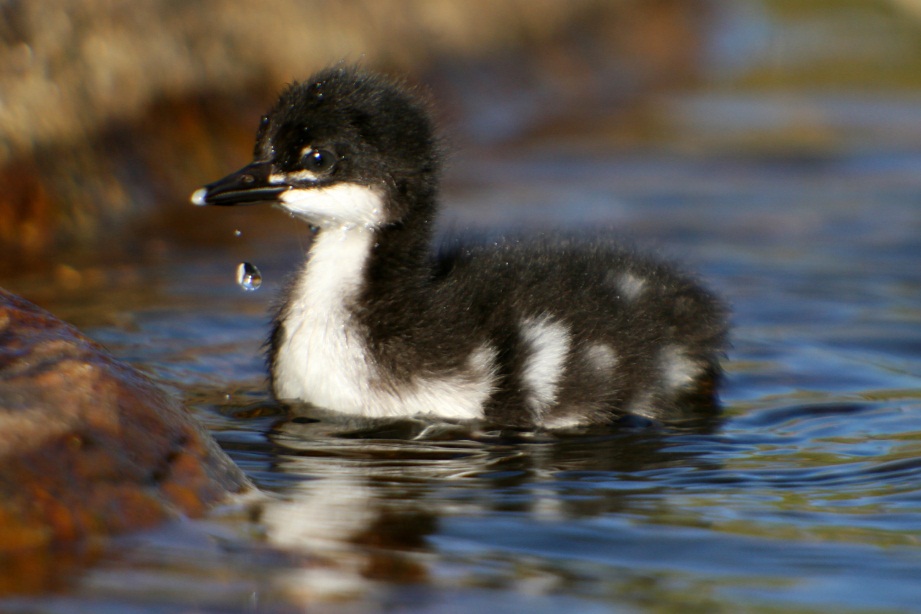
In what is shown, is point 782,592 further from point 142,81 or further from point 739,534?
point 142,81

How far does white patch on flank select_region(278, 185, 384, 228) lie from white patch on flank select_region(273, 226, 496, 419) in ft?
0.37

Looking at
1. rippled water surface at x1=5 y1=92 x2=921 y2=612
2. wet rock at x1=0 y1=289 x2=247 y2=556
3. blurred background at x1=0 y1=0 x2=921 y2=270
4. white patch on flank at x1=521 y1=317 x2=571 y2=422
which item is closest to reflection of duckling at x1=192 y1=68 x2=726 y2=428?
white patch on flank at x1=521 y1=317 x2=571 y2=422

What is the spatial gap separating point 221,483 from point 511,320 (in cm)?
160

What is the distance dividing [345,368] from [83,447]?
1.64m

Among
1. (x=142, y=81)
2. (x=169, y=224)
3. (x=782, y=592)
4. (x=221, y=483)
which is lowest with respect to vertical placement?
(x=782, y=592)

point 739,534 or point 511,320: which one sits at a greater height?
point 511,320

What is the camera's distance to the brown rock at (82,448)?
4.07 meters

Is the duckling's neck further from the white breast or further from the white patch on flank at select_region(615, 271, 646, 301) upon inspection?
the white patch on flank at select_region(615, 271, 646, 301)

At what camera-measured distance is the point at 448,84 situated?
13156mm

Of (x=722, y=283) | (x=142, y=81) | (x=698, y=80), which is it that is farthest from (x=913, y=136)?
(x=142, y=81)

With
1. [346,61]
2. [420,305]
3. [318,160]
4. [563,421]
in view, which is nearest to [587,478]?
[563,421]

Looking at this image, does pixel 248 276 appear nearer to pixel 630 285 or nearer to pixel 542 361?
pixel 542 361

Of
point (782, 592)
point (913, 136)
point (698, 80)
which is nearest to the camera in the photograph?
point (782, 592)

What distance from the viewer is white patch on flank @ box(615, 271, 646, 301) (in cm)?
611
